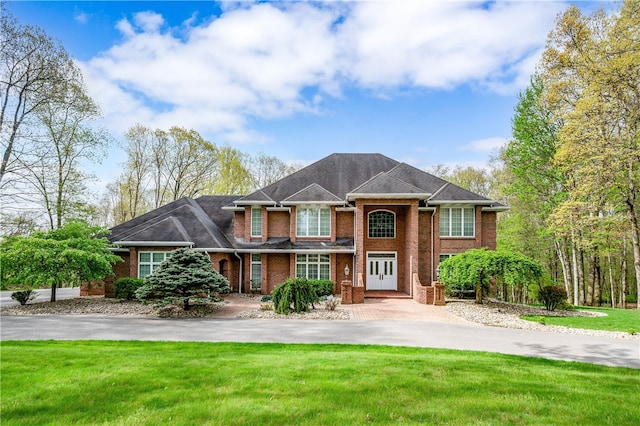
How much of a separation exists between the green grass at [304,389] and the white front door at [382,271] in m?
14.0

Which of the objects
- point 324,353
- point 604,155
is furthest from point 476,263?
point 324,353

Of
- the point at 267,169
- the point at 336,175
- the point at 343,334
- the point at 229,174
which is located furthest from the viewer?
the point at 267,169

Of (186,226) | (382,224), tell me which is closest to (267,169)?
(186,226)

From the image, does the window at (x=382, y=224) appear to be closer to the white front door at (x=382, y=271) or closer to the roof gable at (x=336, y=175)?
the white front door at (x=382, y=271)

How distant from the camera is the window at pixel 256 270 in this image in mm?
21641

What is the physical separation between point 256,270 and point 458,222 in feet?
41.9

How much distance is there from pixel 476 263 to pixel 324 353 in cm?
1069

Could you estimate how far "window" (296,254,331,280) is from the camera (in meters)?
21.3

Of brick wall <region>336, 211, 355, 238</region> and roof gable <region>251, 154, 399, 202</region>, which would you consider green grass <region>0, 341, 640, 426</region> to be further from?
roof gable <region>251, 154, 399, 202</region>

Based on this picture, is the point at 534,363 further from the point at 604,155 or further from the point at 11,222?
the point at 11,222

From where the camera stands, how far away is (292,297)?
14820 mm

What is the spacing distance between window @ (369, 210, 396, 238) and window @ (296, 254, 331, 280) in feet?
11.1

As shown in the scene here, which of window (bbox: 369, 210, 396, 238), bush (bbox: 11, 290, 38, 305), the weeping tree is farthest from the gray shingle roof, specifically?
the weeping tree

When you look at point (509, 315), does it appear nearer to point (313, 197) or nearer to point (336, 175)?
point (313, 197)
